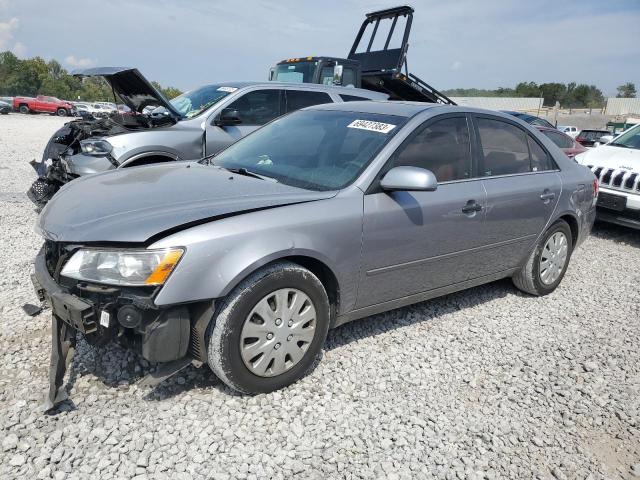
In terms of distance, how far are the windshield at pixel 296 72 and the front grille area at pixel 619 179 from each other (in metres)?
5.19

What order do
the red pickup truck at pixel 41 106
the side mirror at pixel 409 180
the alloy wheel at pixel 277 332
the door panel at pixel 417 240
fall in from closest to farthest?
the alloy wheel at pixel 277 332 < the side mirror at pixel 409 180 < the door panel at pixel 417 240 < the red pickup truck at pixel 41 106

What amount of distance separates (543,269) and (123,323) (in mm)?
3688

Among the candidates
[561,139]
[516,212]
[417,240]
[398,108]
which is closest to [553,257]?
[516,212]

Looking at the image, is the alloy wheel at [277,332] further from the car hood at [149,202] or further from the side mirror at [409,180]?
the side mirror at [409,180]

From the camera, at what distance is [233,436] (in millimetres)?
2590

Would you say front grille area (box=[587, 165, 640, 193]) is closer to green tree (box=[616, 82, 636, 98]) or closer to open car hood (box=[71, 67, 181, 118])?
open car hood (box=[71, 67, 181, 118])

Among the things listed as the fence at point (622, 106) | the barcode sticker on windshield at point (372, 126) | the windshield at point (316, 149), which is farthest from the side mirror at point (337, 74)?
the fence at point (622, 106)

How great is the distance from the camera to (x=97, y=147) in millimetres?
5570

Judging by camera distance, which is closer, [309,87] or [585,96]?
[309,87]

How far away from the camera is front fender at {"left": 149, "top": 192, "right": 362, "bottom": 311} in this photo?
248 centimetres

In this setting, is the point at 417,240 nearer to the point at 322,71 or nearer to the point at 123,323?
the point at 123,323

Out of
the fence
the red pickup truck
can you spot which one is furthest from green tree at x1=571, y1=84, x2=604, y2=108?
the red pickup truck

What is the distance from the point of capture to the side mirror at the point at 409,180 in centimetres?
303

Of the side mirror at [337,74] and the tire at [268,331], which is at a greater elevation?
the side mirror at [337,74]
